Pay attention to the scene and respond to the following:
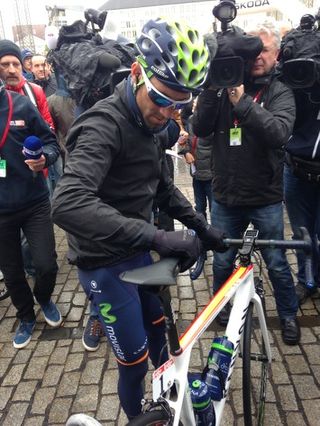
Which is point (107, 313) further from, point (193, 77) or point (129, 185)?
point (193, 77)

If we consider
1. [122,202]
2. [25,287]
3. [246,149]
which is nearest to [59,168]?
[25,287]

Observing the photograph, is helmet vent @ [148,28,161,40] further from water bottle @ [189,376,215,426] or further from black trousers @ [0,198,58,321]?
black trousers @ [0,198,58,321]

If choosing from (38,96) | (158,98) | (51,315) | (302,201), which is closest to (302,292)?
(302,201)

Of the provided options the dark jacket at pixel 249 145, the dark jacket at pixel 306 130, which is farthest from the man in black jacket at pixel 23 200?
the dark jacket at pixel 306 130

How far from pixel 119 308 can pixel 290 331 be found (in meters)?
1.80

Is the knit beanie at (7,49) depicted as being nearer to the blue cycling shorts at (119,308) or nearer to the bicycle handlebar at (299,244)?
the blue cycling shorts at (119,308)

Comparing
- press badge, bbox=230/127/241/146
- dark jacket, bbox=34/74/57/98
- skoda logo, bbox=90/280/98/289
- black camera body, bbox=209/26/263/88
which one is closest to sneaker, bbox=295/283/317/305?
press badge, bbox=230/127/241/146

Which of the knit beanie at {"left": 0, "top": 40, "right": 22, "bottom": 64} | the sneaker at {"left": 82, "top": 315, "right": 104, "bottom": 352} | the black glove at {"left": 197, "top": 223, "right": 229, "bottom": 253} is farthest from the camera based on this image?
the knit beanie at {"left": 0, "top": 40, "right": 22, "bottom": 64}

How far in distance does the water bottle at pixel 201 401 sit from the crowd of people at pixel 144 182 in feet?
1.25

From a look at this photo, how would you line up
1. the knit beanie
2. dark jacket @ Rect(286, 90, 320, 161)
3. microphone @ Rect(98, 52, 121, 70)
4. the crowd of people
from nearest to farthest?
1. the crowd of people
2. dark jacket @ Rect(286, 90, 320, 161)
3. microphone @ Rect(98, 52, 121, 70)
4. the knit beanie

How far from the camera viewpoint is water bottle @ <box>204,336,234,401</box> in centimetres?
193

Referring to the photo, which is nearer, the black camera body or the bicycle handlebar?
the bicycle handlebar

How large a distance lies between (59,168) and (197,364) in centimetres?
A: 330

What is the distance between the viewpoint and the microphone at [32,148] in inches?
116
